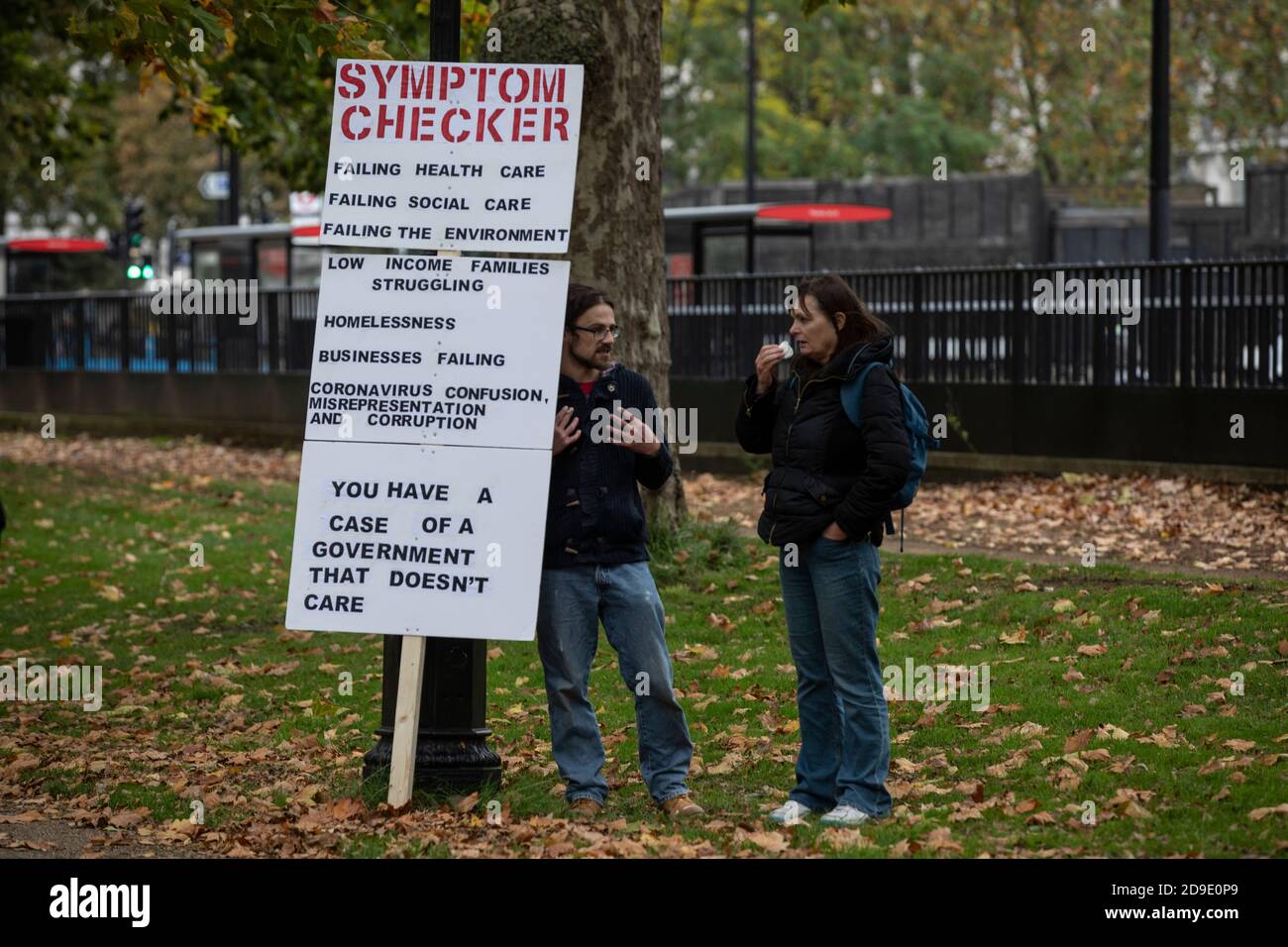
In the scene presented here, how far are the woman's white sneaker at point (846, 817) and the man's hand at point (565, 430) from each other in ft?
5.43

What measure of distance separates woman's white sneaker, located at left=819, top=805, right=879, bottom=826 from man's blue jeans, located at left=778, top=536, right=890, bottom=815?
0.11ft

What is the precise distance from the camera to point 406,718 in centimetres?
672

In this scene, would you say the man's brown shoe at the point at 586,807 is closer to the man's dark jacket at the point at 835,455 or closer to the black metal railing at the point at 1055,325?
the man's dark jacket at the point at 835,455

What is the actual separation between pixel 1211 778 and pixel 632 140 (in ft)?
20.9

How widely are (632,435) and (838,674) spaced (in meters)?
1.14

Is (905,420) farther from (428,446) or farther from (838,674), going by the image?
(428,446)

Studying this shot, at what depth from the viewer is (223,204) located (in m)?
47.9

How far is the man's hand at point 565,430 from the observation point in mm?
6629

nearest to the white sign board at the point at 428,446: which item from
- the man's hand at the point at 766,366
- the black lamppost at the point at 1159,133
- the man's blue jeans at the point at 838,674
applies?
the man's hand at the point at 766,366

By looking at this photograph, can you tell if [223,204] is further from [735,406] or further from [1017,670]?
[1017,670]

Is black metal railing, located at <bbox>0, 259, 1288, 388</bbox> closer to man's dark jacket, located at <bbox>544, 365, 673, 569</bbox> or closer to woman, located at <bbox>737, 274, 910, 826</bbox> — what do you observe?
woman, located at <bbox>737, 274, 910, 826</bbox>

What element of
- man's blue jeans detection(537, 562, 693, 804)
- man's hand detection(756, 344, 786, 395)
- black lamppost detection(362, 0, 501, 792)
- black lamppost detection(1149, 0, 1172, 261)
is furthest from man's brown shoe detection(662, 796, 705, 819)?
black lamppost detection(1149, 0, 1172, 261)

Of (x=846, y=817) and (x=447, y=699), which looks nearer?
(x=846, y=817)

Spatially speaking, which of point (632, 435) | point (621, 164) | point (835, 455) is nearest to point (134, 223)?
point (621, 164)
